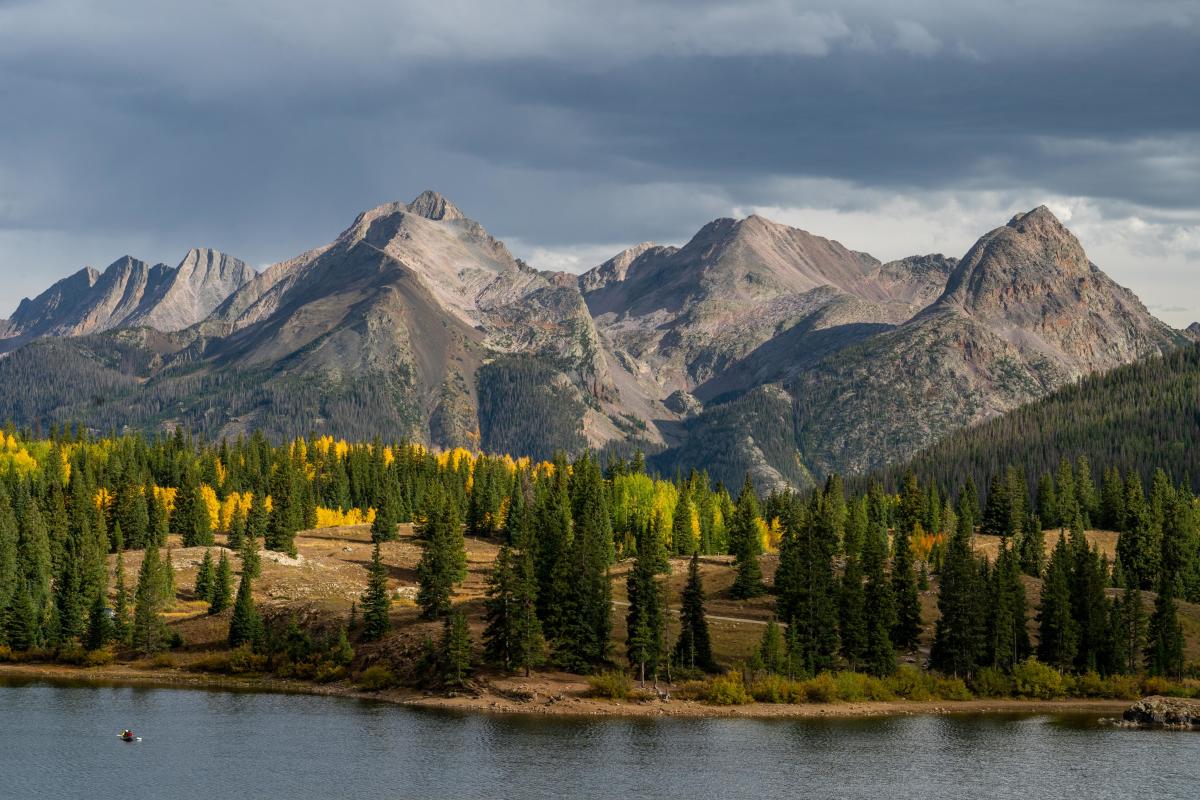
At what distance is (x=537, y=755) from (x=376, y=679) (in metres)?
38.6

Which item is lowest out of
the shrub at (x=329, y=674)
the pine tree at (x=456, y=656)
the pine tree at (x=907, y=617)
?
the shrub at (x=329, y=674)

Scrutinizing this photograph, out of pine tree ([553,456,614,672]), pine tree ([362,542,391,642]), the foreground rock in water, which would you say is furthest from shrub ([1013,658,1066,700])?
pine tree ([362,542,391,642])

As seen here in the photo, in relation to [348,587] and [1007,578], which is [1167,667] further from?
[348,587]

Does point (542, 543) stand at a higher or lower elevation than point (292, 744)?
higher

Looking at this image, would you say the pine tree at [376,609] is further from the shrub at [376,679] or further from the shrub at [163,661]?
the shrub at [163,661]

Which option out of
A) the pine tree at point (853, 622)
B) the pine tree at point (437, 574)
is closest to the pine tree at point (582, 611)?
the pine tree at point (437, 574)

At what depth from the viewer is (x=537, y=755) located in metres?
114

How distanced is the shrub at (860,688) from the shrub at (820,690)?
0.83 m

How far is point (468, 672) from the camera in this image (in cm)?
14500

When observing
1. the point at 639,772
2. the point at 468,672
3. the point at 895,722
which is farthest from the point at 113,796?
the point at 895,722

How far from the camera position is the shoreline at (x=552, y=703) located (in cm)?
13712

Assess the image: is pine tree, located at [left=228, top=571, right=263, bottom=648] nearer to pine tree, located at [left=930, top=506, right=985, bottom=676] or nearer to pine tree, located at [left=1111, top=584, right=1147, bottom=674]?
pine tree, located at [left=930, top=506, right=985, bottom=676]

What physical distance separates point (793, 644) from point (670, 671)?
13.1m

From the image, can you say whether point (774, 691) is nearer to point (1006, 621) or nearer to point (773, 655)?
point (773, 655)
